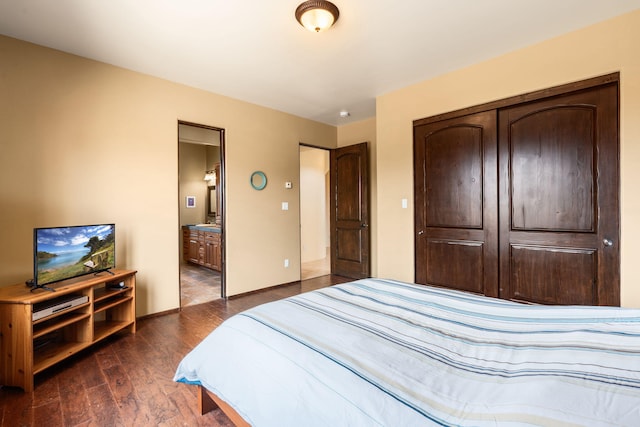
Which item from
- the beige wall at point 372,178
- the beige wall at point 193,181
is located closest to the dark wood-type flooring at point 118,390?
the beige wall at point 372,178

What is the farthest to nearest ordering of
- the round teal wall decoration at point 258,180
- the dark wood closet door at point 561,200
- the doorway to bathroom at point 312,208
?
the doorway to bathroom at point 312,208
the round teal wall decoration at point 258,180
the dark wood closet door at point 561,200

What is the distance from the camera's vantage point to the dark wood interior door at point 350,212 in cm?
464

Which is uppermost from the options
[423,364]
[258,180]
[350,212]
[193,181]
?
[193,181]

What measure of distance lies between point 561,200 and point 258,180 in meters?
3.37

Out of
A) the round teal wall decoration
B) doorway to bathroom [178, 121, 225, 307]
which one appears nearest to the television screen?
doorway to bathroom [178, 121, 225, 307]

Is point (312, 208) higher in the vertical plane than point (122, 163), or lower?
lower

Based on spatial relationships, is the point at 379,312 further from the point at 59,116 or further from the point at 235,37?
the point at 59,116

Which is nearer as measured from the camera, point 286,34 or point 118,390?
point 118,390

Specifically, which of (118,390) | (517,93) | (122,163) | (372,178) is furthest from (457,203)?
(122,163)

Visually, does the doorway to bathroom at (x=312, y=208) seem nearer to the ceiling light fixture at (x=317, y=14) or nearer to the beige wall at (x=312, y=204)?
the beige wall at (x=312, y=204)

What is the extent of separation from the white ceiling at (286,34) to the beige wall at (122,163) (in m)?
0.25

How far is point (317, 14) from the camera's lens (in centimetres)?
211

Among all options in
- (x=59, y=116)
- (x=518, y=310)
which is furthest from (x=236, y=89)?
(x=518, y=310)

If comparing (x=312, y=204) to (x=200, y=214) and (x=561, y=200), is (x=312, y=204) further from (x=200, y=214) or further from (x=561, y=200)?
(x=561, y=200)
